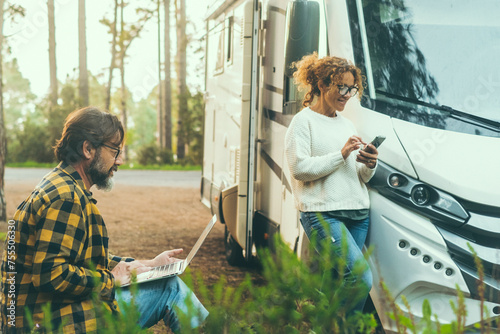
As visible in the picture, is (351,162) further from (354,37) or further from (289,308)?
(289,308)

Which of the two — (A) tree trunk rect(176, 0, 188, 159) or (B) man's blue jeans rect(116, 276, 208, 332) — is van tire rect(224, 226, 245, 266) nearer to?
(B) man's blue jeans rect(116, 276, 208, 332)

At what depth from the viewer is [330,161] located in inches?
139

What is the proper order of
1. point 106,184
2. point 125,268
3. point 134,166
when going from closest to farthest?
point 106,184, point 125,268, point 134,166

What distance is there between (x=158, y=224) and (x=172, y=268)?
25.2ft

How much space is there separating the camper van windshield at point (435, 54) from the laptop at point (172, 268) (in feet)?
4.72

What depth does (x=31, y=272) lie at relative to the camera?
2504 mm

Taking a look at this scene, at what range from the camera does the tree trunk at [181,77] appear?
23.4m

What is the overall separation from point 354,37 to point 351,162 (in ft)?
2.72

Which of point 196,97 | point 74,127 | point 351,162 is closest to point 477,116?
point 351,162

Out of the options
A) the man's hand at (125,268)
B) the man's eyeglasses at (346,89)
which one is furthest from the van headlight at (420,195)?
the man's hand at (125,268)

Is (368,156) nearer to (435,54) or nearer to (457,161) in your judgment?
(457,161)

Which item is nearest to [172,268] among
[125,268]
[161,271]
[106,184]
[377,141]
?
[161,271]

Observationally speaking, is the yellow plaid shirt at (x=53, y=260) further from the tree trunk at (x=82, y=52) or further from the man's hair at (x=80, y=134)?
the tree trunk at (x=82, y=52)


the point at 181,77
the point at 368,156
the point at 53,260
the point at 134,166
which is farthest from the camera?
the point at 181,77
